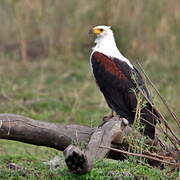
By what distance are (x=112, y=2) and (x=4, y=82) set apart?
2602 mm

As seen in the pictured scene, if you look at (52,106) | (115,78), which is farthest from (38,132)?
(52,106)

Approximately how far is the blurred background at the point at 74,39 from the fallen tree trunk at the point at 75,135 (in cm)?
453

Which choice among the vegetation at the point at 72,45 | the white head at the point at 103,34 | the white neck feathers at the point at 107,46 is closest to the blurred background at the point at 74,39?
the vegetation at the point at 72,45

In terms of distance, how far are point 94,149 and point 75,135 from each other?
1.60 feet

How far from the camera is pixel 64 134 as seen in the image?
16.8 ft

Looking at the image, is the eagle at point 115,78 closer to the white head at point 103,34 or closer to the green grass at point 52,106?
the white head at point 103,34

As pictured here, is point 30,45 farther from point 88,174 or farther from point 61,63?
point 88,174

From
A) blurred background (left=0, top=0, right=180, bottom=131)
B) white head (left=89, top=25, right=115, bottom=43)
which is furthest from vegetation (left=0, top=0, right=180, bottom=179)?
white head (left=89, top=25, right=115, bottom=43)

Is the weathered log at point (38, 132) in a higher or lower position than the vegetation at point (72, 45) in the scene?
higher

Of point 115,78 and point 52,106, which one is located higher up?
point 115,78

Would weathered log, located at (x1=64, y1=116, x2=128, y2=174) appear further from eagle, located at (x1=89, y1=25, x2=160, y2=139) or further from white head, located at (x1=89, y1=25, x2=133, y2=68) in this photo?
white head, located at (x1=89, y1=25, x2=133, y2=68)

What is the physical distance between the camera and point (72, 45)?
11.4 metres

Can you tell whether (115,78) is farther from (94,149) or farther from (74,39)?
(74,39)

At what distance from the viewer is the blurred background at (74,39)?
33.9 ft
